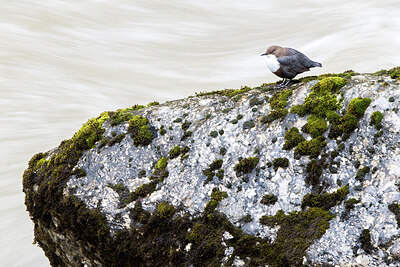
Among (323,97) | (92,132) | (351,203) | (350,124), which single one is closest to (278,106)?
(323,97)

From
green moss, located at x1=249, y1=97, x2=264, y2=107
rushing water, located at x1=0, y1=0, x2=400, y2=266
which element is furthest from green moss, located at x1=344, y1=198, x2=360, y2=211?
rushing water, located at x1=0, y1=0, x2=400, y2=266

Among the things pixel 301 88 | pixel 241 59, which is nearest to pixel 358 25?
pixel 241 59

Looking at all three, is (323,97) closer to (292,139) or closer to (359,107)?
(359,107)

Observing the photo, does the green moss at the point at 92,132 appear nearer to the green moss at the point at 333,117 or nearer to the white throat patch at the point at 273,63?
the white throat patch at the point at 273,63

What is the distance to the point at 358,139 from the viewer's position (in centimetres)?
398

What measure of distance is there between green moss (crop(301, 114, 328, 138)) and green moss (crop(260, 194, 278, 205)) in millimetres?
712

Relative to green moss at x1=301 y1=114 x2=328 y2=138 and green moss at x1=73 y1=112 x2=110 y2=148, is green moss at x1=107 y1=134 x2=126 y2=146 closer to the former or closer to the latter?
green moss at x1=73 y1=112 x2=110 y2=148

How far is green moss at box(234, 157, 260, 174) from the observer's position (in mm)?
4250

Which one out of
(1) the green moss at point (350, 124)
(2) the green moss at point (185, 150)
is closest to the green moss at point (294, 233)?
(1) the green moss at point (350, 124)

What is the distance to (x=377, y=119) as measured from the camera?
394 cm

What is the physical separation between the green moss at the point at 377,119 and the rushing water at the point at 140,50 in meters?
9.04

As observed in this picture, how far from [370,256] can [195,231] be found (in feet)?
5.18

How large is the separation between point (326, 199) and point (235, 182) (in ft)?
2.86

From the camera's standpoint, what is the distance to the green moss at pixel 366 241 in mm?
3510
